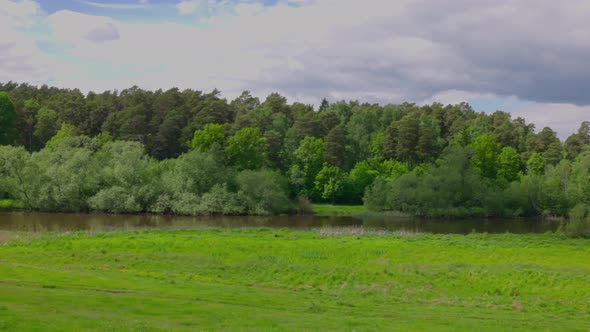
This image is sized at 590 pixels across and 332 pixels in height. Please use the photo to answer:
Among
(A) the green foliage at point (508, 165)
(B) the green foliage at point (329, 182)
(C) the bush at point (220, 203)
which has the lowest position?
(C) the bush at point (220, 203)

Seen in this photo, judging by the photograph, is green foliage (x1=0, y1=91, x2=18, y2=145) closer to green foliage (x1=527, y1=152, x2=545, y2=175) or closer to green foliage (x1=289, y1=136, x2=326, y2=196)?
green foliage (x1=289, y1=136, x2=326, y2=196)

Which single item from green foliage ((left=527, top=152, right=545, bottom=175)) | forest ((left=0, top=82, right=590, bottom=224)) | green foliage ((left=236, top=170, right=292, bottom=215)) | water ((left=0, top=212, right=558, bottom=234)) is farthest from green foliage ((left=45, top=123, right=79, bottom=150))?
green foliage ((left=527, top=152, right=545, bottom=175))

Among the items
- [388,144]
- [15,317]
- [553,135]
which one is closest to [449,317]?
[15,317]

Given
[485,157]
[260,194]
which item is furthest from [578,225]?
[485,157]

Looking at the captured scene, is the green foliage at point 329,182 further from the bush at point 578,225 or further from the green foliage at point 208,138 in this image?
the bush at point 578,225

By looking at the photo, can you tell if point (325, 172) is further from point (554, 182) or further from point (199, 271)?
point (199, 271)

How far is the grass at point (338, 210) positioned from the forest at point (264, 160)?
233cm

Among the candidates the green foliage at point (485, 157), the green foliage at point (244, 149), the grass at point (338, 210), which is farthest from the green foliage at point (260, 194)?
the green foliage at point (485, 157)

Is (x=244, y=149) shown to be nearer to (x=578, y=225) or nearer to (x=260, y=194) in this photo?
(x=260, y=194)

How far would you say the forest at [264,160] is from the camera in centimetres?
8769

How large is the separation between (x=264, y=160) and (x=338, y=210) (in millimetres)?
21701

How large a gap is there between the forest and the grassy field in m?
28.2

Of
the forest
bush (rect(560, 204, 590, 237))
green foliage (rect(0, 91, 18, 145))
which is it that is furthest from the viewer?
green foliage (rect(0, 91, 18, 145))

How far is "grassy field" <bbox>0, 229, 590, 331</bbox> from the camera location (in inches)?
688
